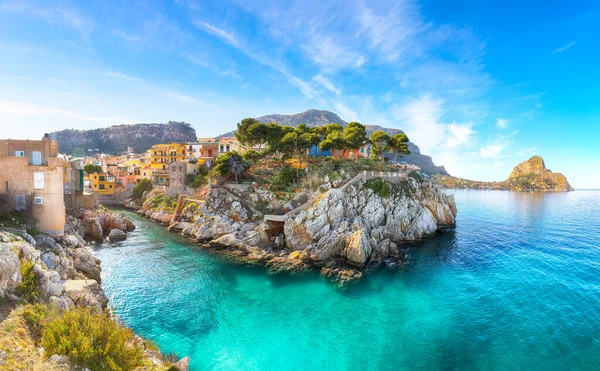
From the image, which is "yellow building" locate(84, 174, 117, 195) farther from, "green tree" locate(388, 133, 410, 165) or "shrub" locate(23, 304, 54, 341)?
"green tree" locate(388, 133, 410, 165)

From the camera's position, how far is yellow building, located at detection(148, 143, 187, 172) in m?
73.4

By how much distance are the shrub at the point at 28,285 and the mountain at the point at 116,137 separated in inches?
6920

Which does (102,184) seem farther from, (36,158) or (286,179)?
(286,179)

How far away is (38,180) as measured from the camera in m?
24.4

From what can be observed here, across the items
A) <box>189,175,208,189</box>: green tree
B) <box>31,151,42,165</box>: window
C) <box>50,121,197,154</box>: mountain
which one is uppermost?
<box>50,121,197,154</box>: mountain

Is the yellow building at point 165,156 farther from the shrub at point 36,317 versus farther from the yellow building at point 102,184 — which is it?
the shrub at point 36,317

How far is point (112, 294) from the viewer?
79.9 ft

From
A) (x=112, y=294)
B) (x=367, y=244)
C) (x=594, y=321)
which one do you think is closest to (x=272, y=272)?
(x=367, y=244)

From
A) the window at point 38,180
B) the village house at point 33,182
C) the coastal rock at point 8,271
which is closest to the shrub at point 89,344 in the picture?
the coastal rock at point 8,271

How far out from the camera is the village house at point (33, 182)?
77.8 ft

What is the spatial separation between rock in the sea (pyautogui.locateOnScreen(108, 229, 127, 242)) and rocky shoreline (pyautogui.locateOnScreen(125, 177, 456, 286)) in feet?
25.7

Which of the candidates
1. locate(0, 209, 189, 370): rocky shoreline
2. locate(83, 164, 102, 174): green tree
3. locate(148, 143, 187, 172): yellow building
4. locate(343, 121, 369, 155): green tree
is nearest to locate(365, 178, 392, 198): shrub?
locate(343, 121, 369, 155): green tree

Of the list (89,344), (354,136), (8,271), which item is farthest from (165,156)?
(89,344)

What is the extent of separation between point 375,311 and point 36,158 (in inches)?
1327
